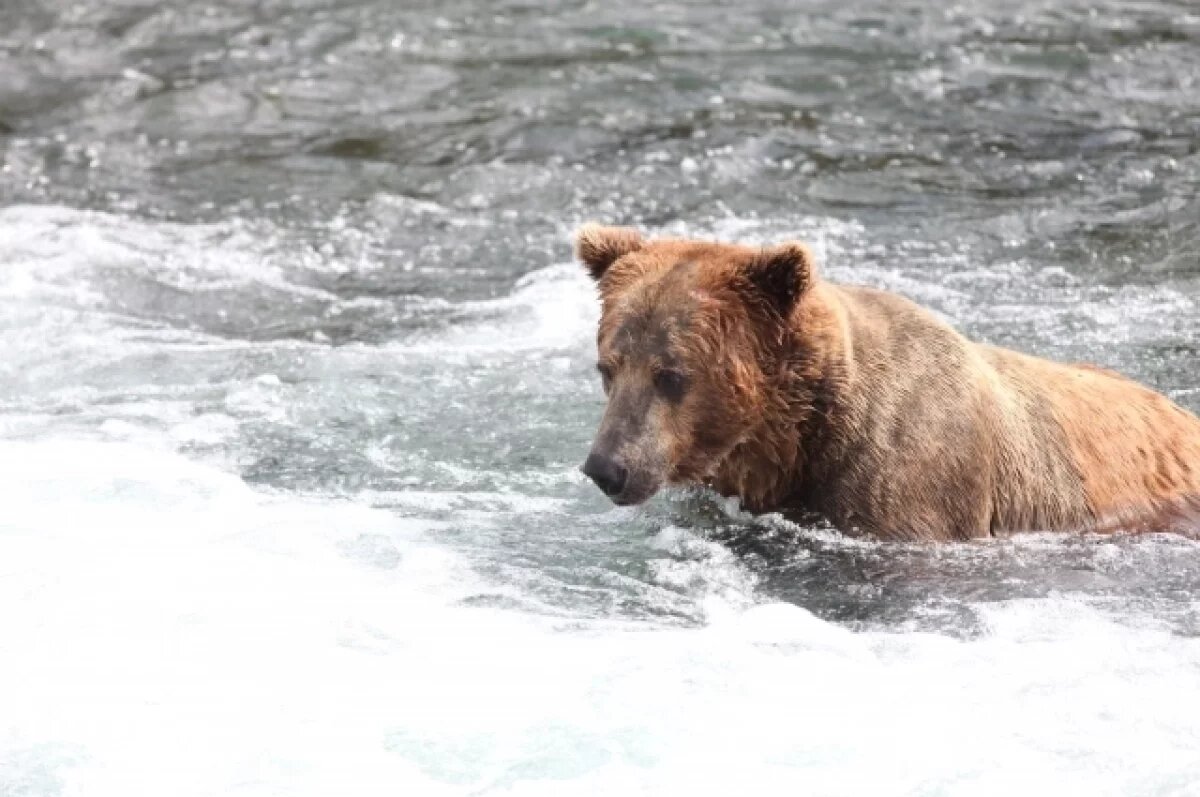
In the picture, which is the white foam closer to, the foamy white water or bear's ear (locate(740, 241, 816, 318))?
the foamy white water

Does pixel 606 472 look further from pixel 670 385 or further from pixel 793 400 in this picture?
pixel 793 400

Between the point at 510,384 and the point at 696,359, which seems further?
the point at 510,384

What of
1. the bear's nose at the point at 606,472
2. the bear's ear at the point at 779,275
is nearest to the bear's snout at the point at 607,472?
the bear's nose at the point at 606,472

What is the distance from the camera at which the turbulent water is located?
4.75 m

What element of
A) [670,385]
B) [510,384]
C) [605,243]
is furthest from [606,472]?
[510,384]

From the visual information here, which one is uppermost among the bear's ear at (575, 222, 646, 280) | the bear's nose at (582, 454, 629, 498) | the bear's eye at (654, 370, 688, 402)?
the bear's ear at (575, 222, 646, 280)

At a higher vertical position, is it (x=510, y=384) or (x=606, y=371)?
(x=606, y=371)

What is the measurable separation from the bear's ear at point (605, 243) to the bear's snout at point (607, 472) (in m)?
0.82

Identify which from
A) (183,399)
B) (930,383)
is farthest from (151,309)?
(930,383)

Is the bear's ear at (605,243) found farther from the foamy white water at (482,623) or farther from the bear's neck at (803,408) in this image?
the foamy white water at (482,623)

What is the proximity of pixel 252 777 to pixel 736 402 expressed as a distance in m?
1.91

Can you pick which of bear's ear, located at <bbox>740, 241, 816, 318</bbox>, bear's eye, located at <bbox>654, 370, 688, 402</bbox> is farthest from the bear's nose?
bear's ear, located at <bbox>740, 241, 816, 318</bbox>

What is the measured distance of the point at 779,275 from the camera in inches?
221

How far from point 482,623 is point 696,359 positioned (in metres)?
1.02
